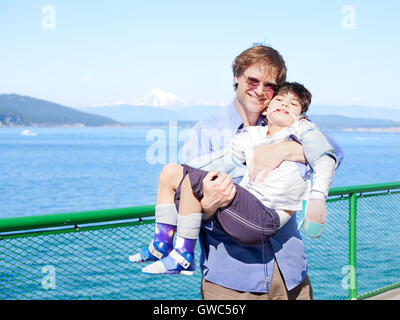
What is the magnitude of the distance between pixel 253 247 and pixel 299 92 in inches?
26.7

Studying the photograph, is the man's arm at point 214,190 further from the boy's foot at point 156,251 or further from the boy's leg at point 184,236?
the boy's foot at point 156,251

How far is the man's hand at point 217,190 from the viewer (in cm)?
180

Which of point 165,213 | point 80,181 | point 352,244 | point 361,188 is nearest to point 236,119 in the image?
point 165,213

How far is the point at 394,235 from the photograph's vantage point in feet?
16.6

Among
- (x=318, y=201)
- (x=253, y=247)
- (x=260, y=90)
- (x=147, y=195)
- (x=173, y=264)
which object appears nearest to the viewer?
(x=318, y=201)

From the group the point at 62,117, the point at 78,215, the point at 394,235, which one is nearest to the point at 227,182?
the point at 78,215

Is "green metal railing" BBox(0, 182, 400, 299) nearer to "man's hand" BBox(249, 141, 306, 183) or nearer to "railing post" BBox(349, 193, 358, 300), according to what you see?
"railing post" BBox(349, 193, 358, 300)

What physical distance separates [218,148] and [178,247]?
0.42 m

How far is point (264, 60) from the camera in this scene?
1996 mm

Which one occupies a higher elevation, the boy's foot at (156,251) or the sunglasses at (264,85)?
the sunglasses at (264,85)

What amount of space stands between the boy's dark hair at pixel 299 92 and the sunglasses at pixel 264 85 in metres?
0.05

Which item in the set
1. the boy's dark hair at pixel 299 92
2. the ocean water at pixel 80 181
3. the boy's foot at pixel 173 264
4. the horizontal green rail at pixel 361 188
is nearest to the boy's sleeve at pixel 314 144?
the boy's dark hair at pixel 299 92

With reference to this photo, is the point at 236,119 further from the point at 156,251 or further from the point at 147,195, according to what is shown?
the point at 147,195

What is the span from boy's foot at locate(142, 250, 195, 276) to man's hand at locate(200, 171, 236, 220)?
0.21 meters
